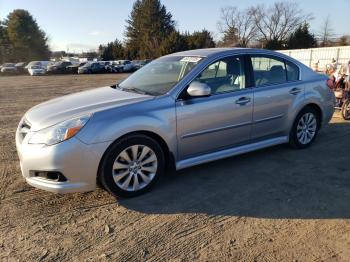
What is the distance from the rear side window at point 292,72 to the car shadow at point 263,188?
3.80 ft

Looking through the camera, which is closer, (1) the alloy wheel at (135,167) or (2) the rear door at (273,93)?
(1) the alloy wheel at (135,167)

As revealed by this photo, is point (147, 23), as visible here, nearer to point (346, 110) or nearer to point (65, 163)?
point (346, 110)

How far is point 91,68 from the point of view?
45.9m

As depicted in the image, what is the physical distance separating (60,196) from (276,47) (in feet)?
170

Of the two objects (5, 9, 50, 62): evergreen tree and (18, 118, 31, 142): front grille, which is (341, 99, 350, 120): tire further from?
(5, 9, 50, 62): evergreen tree

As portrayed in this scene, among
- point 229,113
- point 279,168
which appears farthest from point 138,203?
point 279,168

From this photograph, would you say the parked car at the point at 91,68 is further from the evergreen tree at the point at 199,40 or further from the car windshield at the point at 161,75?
the car windshield at the point at 161,75

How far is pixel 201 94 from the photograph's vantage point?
4.34 meters

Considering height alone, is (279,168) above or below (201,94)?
below

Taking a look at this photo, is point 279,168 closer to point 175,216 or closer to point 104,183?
point 175,216

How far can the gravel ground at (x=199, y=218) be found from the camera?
3123mm

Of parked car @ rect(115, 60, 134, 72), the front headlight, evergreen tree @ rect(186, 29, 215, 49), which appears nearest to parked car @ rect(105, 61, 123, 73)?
parked car @ rect(115, 60, 134, 72)

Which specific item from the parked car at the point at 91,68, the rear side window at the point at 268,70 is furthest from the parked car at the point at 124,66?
the rear side window at the point at 268,70

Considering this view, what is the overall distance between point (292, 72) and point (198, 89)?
6.91 feet
